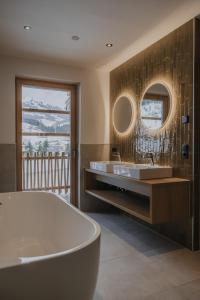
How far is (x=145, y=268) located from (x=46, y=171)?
2.34 metres

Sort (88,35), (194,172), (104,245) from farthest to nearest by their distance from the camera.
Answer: (88,35) → (104,245) → (194,172)

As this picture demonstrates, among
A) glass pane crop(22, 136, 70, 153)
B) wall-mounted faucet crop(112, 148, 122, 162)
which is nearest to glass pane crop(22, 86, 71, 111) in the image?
glass pane crop(22, 136, 70, 153)

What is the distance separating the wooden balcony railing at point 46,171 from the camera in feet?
13.0

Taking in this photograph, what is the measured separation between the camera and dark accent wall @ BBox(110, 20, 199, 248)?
262cm

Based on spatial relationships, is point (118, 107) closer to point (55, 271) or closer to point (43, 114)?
point (43, 114)

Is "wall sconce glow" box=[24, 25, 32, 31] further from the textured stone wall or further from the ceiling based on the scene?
the textured stone wall

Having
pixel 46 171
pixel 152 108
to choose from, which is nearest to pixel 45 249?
pixel 46 171

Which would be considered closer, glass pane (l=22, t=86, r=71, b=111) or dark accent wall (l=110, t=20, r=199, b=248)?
dark accent wall (l=110, t=20, r=199, b=248)

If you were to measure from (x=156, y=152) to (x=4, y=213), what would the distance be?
1.98 meters

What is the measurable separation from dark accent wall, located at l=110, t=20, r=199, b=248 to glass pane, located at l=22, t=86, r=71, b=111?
A: 125cm

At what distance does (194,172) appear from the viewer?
2572 mm

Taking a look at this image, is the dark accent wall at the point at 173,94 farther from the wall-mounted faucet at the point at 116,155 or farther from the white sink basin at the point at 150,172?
the wall-mounted faucet at the point at 116,155

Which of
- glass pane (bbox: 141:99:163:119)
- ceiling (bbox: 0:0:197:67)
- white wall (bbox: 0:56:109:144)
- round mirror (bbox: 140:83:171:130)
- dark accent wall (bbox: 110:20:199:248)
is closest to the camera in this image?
ceiling (bbox: 0:0:197:67)

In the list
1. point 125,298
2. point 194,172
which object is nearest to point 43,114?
point 194,172
